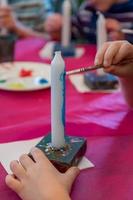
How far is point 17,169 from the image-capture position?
658mm

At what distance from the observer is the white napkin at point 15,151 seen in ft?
2.37

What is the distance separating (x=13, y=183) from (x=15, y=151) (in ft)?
0.45

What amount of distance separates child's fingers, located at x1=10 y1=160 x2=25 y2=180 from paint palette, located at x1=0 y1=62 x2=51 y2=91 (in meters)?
0.44

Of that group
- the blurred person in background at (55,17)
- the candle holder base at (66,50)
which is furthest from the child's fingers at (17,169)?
the blurred person in background at (55,17)

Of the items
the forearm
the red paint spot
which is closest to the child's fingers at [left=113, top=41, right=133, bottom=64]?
the forearm

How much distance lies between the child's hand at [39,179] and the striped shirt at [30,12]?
5.64 ft

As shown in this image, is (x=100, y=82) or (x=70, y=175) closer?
(x=70, y=175)

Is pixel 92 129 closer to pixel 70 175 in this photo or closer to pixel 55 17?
pixel 70 175

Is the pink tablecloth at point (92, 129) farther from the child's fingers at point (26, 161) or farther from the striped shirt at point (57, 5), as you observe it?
the striped shirt at point (57, 5)

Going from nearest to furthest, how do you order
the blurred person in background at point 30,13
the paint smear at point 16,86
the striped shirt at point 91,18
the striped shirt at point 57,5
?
the paint smear at point 16,86, the striped shirt at point 91,18, the striped shirt at point 57,5, the blurred person in background at point 30,13

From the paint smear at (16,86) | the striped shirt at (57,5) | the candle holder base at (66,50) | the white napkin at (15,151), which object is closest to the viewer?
the white napkin at (15,151)

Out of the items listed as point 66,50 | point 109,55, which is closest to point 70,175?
point 109,55

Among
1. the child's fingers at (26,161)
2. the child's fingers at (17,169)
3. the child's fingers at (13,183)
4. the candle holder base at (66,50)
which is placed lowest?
the child's fingers at (13,183)

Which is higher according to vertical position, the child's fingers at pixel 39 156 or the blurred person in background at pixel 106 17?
the blurred person in background at pixel 106 17
